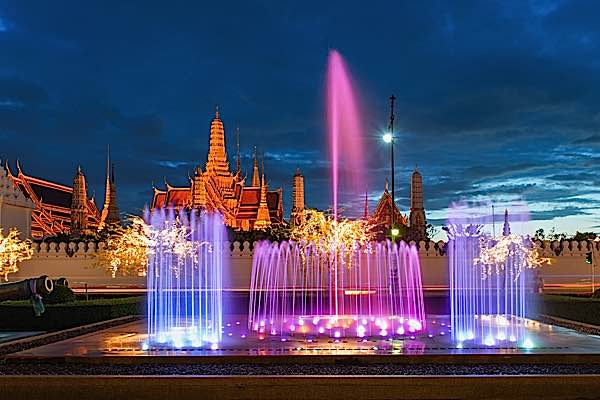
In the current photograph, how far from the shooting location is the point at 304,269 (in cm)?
3912

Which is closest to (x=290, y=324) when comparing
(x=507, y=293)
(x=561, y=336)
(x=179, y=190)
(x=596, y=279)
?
(x=561, y=336)

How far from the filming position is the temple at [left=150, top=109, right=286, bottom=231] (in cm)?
6309

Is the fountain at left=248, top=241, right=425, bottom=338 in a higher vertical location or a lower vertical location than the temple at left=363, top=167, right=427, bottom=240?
lower

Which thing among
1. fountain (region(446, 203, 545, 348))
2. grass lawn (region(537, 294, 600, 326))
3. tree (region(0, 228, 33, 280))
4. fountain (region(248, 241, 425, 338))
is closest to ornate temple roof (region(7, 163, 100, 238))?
tree (region(0, 228, 33, 280))

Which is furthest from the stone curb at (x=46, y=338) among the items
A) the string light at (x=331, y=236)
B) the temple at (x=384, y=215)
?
the temple at (x=384, y=215)

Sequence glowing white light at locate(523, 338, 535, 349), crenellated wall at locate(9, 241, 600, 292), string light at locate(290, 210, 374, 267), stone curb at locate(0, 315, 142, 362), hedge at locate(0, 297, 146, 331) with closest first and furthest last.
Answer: glowing white light at locate(523, 338, 535, 349), stone curb at locate(0, 315, 142, 362), hedge at locate(0, 297, 146, 331), crenellated wall at locate(9, 241, 600, 292), string light at locate(290, 210, 374, 267)

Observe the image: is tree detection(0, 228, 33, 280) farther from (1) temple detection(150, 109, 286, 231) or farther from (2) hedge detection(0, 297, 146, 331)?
(1) temple detection(150, 109, 286, 231)

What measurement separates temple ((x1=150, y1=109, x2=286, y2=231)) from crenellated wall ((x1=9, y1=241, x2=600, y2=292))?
19.7 metres

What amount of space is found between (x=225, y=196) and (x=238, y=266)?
83.2 ft

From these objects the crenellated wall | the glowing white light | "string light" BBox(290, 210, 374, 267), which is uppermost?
"string light" BBox(290, 210, 374, 267)

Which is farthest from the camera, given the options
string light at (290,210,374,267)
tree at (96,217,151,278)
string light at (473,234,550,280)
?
string light at (290,210,374,267)

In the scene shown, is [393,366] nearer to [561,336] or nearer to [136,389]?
[136,389]

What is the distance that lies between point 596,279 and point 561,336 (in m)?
26.2

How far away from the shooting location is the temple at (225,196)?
207ft
